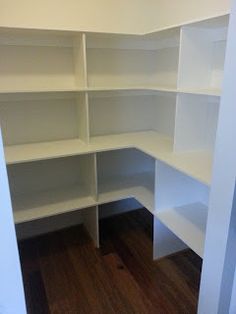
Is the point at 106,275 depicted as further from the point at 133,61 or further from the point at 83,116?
the point at 133,61

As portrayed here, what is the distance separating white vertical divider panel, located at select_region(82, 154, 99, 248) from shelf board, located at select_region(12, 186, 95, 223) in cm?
10

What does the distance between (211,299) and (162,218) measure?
2.16 ft

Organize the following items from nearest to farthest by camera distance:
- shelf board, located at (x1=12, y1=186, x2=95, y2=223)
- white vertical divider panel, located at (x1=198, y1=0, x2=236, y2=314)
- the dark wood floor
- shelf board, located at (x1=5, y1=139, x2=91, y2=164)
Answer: white vertical divider panel, located at (x1=198, y1=0, x2=236, y2=314) < the dark wood floor < shelf board, located at (x1=5, y1=139, x2=91, y2=164) < shelf board, located at (x1=12, y1=186, x2=95, y2=223)

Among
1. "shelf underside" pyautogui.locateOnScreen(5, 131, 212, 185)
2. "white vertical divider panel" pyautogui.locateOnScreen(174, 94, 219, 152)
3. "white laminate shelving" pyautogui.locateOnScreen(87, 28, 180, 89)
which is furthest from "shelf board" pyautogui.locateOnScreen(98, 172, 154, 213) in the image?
"white laminate shelving" pyautogui.locateOnScreen(87, 28, 180, 89)

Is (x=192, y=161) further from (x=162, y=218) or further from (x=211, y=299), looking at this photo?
(x=211, y=299)

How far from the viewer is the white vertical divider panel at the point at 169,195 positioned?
6.22 ft

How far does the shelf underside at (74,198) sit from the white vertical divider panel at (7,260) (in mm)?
1221

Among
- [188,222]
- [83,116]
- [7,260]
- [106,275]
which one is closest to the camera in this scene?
[7,260]

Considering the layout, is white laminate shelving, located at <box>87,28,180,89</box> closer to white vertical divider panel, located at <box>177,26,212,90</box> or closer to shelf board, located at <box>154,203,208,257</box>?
white vertical divider panel, located at <box>177,26,212,90</box>

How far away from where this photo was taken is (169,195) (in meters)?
1.96

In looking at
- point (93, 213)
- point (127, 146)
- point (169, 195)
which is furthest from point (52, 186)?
point (169, 195)

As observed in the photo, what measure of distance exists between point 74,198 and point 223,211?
1346 millimetres

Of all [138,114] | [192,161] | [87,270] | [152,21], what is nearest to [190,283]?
[87,270]

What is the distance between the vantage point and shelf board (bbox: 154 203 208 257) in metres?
1.64
